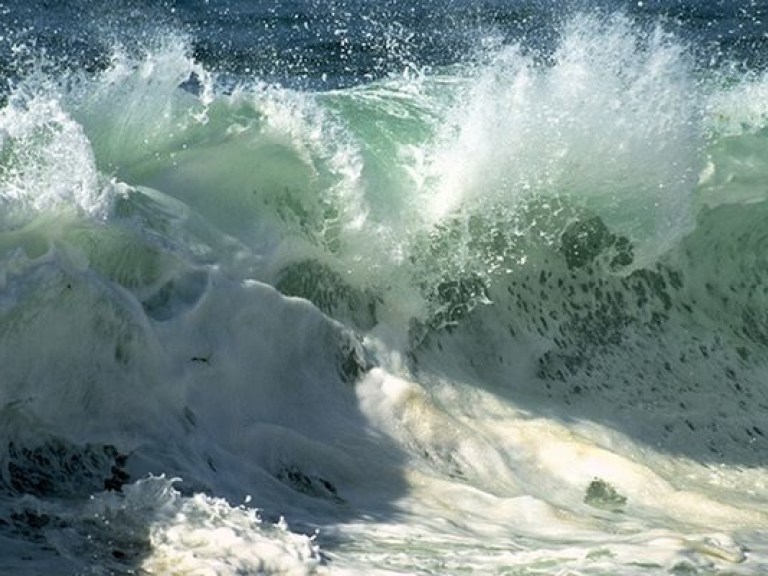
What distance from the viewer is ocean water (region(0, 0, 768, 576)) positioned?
5844 mm

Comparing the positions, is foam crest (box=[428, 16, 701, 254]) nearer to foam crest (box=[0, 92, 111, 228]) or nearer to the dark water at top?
foam crest (box=[0, 92, 111, 228])

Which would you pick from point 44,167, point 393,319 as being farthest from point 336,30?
point 44,167

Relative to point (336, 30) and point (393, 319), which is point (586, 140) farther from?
point (336, 30)

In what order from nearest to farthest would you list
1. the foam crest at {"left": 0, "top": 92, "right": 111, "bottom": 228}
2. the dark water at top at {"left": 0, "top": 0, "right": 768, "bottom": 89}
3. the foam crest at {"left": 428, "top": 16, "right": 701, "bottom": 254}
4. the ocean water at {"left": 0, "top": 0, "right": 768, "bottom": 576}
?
1. the ocean water at {"left": 0, "top": 0, "right": 768, "bottom": 576}
2. the foam crest at {"left": 0, "top": 92, "right": 111, "bottom": 228}
3. the foam crest at {"left": 428, "top": 16, "right": 701, "bottom": 254}
4. the dark water at top at {"left": 0, "top": 0, "right": 768, "bottom": 89}

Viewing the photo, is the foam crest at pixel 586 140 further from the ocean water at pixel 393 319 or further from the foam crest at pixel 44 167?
the foam crest at pixel 44 167

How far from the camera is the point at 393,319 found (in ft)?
26.6

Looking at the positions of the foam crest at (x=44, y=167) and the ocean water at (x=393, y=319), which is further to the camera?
the foam crest at (x=44, y=167)

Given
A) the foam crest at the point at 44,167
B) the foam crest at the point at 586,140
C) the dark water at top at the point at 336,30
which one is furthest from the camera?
the dark water at top at the point at 336,30

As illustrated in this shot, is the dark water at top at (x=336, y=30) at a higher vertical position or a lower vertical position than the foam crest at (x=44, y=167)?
higher

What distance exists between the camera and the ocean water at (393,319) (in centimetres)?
584

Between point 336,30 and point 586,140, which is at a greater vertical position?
point 336,30

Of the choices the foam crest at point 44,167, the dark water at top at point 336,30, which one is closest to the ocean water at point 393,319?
the foam crest at point 44,167

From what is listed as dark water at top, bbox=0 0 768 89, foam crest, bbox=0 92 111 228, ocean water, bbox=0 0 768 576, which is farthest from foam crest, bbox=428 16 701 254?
dark water at top, bbox=0 0 768 89

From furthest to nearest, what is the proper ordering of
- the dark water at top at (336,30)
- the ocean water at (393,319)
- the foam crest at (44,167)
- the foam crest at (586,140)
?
the dark water at top at (336,30) → the foam crest at (586,140) → the foam crest at (44,167) → the ocean water at (393,319)
